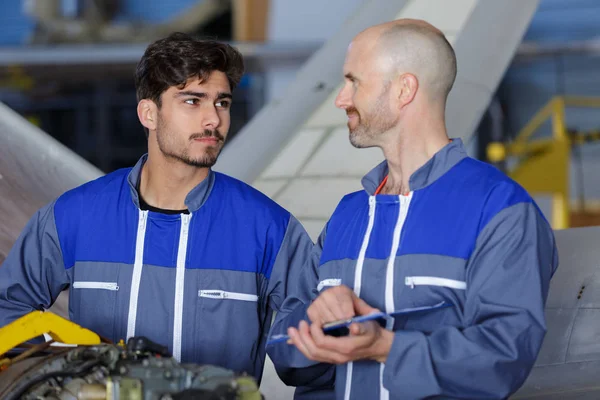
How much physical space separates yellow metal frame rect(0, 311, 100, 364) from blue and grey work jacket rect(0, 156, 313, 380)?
342mm

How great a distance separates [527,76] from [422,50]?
426 inches

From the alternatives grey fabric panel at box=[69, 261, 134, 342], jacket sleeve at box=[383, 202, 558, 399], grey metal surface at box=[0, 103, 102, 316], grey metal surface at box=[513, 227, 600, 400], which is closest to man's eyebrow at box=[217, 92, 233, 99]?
grey fabric panel at box=[69, 261, 134, 342]

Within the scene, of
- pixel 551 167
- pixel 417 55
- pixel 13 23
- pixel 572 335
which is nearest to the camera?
pixel 417 55

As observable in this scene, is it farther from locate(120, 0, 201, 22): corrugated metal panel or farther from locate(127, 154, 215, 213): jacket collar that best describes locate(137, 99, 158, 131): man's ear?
locate(120, 0, 201, 22): corrugated metal panel

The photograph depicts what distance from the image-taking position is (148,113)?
223 centimetres

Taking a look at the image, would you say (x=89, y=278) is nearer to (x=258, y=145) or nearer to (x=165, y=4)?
(x=258, y=145)

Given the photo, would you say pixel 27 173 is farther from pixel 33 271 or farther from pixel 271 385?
pixel 271 385

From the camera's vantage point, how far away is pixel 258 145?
4297 millimetres

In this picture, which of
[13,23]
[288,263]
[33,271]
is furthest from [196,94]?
[13,23]

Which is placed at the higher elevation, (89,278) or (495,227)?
(495,227)

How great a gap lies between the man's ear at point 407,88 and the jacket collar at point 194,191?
0.68 m

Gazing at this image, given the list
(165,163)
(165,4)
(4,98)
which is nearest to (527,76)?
(165,4)

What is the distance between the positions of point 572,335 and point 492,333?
3.90 feet

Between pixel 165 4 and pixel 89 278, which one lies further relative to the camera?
pixel 165 4
